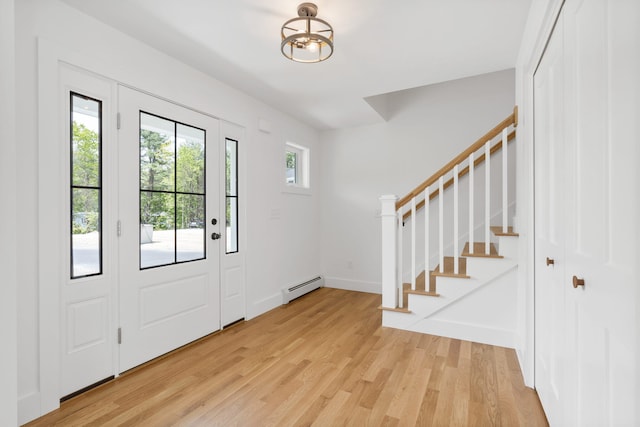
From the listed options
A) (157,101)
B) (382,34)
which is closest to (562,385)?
(382,34)

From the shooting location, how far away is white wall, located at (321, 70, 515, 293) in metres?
3.78

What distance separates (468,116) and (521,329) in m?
2.58

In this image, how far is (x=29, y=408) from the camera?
5.48 ft

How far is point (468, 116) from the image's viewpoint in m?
3.82

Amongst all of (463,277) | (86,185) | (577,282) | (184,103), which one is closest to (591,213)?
(577,282)

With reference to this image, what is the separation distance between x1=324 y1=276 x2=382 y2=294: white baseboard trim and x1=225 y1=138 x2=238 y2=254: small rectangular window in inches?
76.8

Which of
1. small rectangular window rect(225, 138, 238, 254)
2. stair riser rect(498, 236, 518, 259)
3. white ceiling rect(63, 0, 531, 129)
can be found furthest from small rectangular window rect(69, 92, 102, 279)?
stair riser rect(498, 236, 518, 259)

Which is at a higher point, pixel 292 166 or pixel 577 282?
pixel 292 166

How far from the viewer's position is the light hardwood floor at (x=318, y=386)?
1710 mm

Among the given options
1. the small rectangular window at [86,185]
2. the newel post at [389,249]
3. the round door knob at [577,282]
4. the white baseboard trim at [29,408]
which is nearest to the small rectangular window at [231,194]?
the small rectangular window at [86,185]

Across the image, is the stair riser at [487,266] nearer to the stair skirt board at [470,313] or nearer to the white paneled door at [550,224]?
the stair skirt board at [470,313]

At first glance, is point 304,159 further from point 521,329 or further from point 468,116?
point 521,329

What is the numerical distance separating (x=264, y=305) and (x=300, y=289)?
70 cm

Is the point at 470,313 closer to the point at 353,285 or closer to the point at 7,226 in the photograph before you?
the point at 353,285
